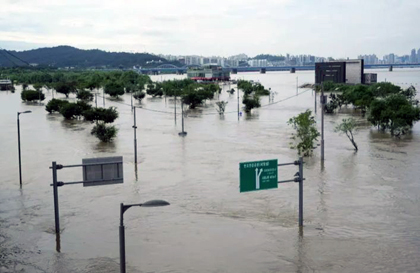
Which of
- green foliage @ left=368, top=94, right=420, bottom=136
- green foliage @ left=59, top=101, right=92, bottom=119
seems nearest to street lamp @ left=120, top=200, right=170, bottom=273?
green foliage @ left=368, top=94, right=420, bottom=136

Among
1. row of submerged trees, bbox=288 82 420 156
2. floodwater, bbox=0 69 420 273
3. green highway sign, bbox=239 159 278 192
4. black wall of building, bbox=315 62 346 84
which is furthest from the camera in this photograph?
black wall of building, bbox=315 62 346 84

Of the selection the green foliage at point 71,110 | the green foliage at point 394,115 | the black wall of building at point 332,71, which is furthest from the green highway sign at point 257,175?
the black wall of building at point 332,71

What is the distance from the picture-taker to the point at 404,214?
736 inches

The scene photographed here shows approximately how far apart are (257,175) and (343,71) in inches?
4279

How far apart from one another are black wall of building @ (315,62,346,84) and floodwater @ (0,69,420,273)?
8683 centimetres

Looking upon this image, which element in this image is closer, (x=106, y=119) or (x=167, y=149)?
(x=167, y=149)

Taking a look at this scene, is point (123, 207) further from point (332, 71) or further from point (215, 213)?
point (332, 71)

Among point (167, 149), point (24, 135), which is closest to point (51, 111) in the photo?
point (24, 135)

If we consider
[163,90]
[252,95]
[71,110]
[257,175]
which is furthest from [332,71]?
[257,175]

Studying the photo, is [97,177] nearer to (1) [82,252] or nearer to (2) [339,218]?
(1) [82,252]

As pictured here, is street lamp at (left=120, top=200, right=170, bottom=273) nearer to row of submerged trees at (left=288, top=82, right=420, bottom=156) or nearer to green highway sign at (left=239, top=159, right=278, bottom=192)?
green highway sign at (left=239, top=159, right=278, bottom=192)

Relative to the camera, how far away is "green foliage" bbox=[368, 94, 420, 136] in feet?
126

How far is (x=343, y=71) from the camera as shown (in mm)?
119062

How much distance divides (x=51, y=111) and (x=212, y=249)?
166 ft
